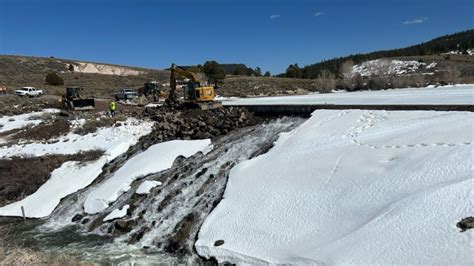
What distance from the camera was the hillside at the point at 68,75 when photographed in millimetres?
58438

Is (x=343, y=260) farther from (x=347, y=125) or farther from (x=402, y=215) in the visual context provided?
(x=347, y=125)

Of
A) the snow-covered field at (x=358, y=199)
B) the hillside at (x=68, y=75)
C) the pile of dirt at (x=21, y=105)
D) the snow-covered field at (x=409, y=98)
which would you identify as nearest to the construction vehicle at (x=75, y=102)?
the pile of dirt at (x=21, y=105)

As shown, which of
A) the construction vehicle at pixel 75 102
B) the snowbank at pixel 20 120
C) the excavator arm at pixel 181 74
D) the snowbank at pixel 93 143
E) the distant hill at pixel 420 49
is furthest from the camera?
the distant hill at pixel 420 49

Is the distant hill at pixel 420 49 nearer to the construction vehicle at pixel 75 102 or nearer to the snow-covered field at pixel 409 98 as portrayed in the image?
the construction vehicle at pixel 75 102

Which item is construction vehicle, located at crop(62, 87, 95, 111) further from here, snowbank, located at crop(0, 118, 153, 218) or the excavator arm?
→ snowbank, located at crop(0, 118, 153, 218)

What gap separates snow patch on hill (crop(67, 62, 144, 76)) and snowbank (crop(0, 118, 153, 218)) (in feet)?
240

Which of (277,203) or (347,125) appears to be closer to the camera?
(277,203)

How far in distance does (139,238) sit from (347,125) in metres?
8.53

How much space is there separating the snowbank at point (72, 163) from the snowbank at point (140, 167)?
1831 mm

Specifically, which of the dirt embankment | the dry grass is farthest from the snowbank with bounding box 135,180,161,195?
the dirt embankment

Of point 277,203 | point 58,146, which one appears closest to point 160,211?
point 277,203

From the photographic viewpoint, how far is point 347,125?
16.1m

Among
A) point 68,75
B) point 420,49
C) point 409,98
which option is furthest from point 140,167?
point 420,49

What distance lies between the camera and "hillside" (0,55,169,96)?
2301 inches
